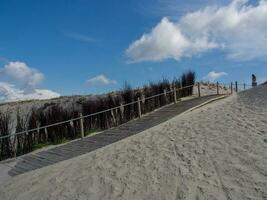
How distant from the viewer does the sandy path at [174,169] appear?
6355mm

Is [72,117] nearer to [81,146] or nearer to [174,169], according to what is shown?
[81,146]

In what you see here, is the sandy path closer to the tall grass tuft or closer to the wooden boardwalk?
the wooden boardwalk

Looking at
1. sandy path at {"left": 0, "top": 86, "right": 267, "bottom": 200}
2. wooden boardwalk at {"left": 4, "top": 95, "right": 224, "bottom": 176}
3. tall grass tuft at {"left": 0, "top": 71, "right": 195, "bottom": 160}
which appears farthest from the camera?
tall grass tuft at {"left": 0, "top": 71, "right": 195, "bottom": 160}

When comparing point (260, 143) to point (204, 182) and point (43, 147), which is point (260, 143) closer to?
point (204, 182)

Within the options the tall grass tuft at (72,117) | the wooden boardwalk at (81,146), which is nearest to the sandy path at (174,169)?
the wooden boardwalk at (81,146)

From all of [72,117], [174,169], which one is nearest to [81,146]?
[72,117]

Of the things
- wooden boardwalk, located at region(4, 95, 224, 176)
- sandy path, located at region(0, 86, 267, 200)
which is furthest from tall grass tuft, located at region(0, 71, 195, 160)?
sandy path, located at region(0, 86, 267, 200)

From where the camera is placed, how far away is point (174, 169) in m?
7.21

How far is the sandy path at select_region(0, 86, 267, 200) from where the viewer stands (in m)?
6.36

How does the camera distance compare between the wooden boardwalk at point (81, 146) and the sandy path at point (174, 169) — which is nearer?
the sandy path at point (174, 169)

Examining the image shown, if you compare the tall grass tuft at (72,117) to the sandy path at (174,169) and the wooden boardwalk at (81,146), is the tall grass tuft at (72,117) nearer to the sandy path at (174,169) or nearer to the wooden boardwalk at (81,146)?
the wooden boardwalk at (81,146)

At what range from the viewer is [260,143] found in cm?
773

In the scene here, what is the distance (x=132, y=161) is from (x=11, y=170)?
4.29 meters

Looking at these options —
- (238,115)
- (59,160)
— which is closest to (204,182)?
(238,115)
